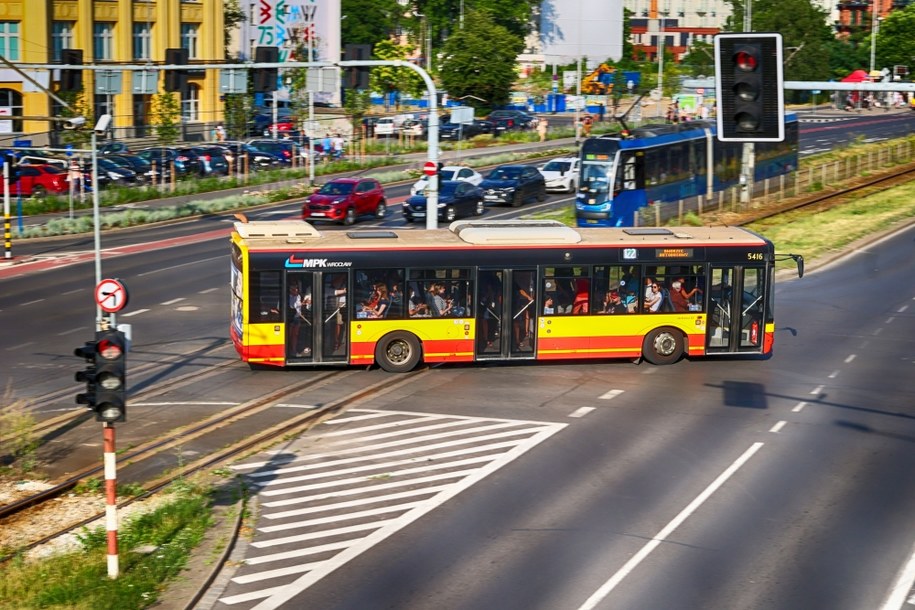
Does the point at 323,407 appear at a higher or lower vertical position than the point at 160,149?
lower

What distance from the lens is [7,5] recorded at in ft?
259

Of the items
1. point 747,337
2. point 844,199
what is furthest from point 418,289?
point 844,199

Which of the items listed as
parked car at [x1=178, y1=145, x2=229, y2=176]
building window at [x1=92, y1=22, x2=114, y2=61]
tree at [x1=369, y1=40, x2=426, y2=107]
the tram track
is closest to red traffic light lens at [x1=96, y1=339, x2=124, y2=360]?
the tram track

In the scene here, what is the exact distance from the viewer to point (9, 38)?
260ft

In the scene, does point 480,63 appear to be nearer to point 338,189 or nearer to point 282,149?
point 282,149

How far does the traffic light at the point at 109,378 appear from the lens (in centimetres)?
1447


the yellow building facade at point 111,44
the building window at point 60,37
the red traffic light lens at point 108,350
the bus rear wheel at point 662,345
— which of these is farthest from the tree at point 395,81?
the red traffic light lens at point 108,350

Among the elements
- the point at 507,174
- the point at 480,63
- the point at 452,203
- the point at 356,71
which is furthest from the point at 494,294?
the point at 480,63

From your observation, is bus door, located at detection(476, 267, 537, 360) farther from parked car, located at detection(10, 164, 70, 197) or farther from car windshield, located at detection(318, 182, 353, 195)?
parked car, located at detection(10, 164, 70, 197)

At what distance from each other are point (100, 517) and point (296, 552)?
2.82m

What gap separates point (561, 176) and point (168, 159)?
785 inches

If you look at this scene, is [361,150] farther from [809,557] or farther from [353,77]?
[809,557]

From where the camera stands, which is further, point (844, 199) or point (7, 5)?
point (7, 5)

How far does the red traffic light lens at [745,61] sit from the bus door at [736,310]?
13.6 m
